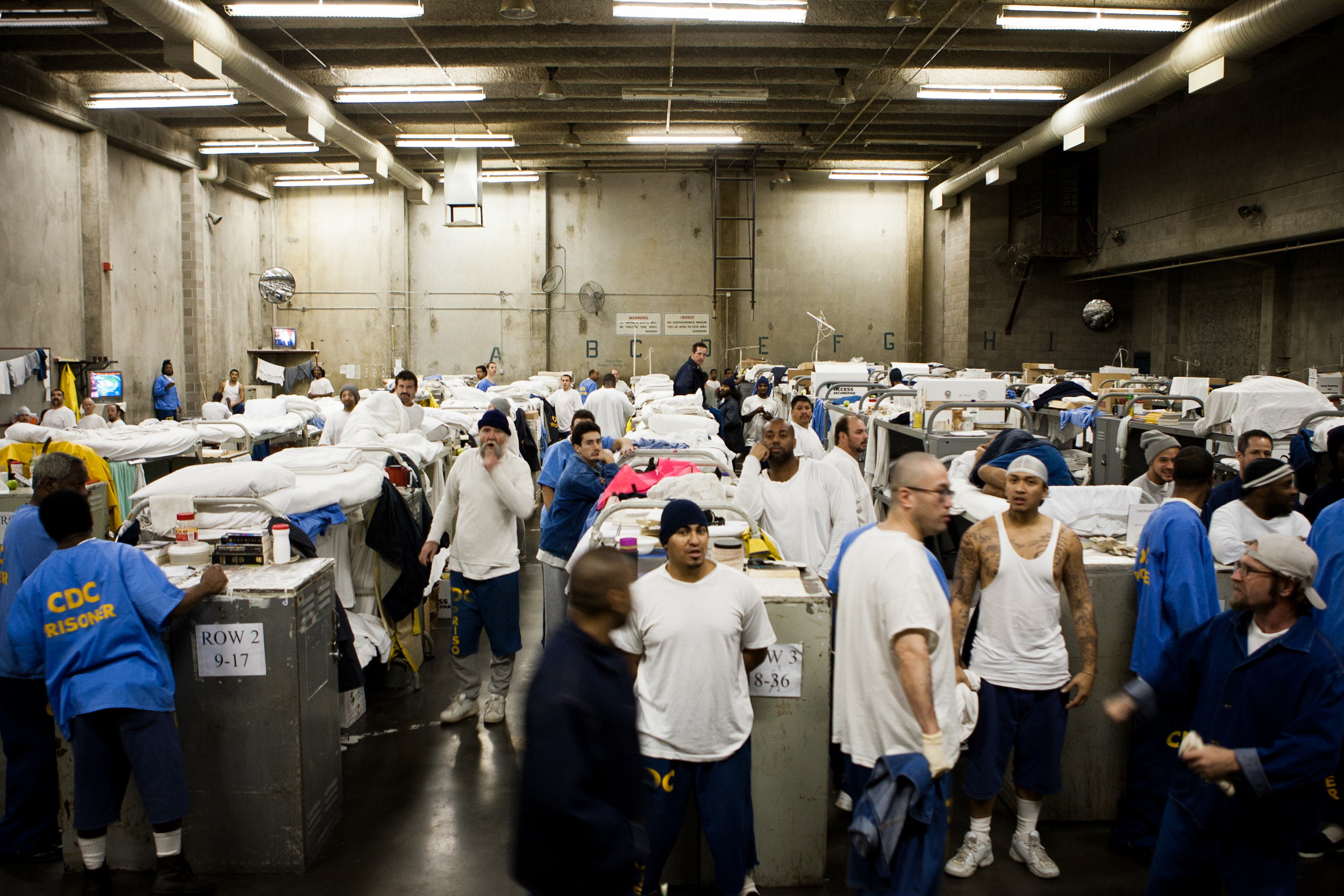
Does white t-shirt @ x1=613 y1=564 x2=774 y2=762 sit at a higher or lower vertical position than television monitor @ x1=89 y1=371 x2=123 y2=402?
lower

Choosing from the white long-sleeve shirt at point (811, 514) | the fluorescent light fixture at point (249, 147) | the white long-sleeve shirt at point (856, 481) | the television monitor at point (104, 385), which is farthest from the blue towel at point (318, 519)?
the fluorescent light fixture at point (249, 147)

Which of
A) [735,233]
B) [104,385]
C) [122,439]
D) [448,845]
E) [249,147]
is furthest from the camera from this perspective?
[735,233]

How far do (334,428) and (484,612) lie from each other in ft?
16.1

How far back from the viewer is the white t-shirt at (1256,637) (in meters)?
2.48

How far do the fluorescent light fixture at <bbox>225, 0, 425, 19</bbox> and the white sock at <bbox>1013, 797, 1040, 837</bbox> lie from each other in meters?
9.96

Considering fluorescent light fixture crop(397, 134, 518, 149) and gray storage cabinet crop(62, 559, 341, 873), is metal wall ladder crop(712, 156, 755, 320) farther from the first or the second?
gray storage cabinet crop(62, 559, 341, 873)

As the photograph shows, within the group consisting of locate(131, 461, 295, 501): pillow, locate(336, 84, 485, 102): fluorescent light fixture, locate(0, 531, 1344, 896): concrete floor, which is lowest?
locate(0, 531, 1344, 896): concrete floor

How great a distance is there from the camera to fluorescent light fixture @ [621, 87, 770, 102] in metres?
13.8

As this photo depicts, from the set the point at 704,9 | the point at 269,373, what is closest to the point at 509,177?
the point at 269,373

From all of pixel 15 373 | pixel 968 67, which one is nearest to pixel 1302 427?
pixel 968 67

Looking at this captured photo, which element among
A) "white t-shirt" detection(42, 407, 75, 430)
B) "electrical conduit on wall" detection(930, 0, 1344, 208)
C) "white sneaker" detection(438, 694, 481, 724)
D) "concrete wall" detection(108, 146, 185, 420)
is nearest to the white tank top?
"white sneaker" detection(438, 694, 481, 724)

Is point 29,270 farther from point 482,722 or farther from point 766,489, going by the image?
point 766,489

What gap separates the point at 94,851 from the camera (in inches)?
131

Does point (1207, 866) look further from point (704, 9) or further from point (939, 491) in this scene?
point (704, 9)
